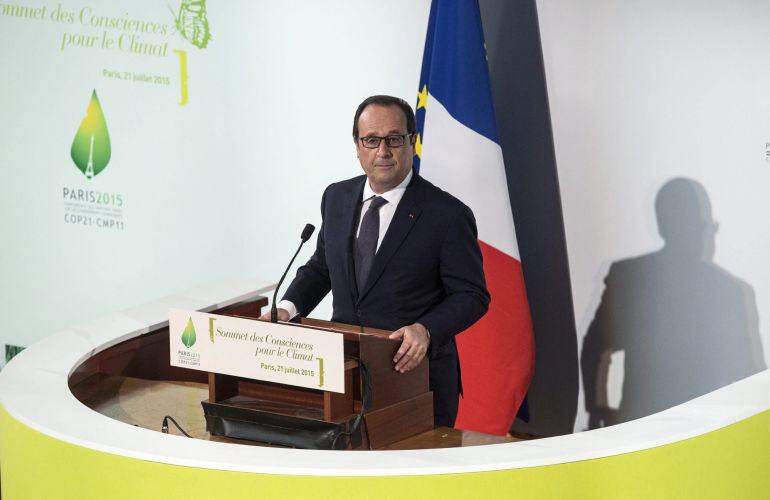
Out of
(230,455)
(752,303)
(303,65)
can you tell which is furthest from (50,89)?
(230,455)

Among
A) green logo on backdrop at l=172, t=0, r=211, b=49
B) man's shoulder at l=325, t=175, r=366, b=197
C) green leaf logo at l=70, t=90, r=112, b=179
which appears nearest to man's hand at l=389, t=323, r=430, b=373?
man's shoulder at l=325, t=175, r=366, b=197

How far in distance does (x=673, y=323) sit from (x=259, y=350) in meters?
2.45

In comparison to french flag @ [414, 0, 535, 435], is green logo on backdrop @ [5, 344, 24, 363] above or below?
below

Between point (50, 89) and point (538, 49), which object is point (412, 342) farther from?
point (50, 89)

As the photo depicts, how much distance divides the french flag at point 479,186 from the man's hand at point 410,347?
5.61 ft

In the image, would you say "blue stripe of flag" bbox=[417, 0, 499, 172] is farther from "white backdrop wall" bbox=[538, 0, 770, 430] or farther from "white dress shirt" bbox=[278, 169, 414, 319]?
"white dress shirt" bbox=[278, 169, 414, 319]

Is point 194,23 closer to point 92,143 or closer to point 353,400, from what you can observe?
point 92,143

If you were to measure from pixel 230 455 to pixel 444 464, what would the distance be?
43 cm

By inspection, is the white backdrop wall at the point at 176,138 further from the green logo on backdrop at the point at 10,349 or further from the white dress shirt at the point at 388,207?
the white dress shirt at the point at 388,207

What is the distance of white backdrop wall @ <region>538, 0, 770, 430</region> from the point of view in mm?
4102

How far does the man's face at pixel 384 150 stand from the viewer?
2.89 m

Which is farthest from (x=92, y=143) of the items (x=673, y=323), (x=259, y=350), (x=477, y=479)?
(x=477, y=479)

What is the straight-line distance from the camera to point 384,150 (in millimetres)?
2910

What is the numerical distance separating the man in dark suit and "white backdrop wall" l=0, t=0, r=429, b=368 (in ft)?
6.27
